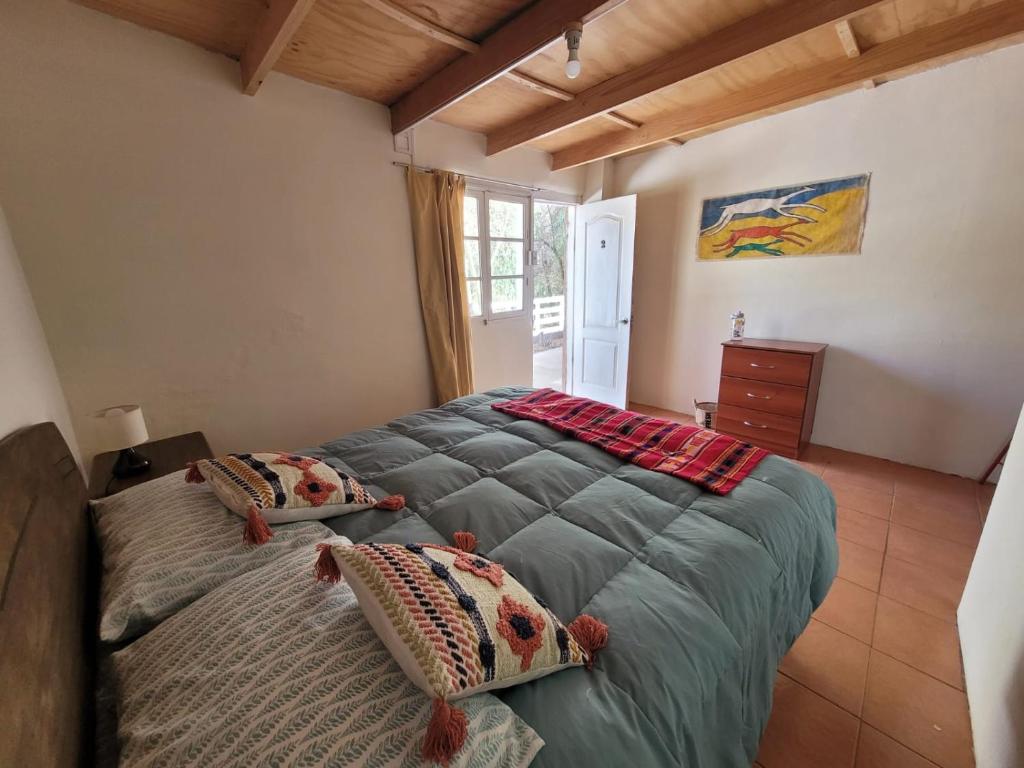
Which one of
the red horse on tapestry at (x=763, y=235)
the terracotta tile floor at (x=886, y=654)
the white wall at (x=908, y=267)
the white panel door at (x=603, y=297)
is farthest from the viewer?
the white panel door at (x=603, y=297)

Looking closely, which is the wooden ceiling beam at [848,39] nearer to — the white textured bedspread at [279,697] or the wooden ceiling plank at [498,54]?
the wooden ceiling plank at [498,54]

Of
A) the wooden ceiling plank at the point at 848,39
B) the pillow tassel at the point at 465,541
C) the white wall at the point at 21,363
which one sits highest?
the wooden ceiling plank at the point at 848,39

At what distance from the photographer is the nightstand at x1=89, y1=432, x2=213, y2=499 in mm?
1539

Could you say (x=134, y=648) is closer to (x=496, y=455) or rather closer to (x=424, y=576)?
(x=424, y=576)

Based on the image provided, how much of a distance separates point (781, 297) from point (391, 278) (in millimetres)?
2950

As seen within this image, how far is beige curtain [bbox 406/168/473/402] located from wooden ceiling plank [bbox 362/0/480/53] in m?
0.95

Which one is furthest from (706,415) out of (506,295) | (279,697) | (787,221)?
(279,697)

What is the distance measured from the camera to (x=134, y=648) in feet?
2.37

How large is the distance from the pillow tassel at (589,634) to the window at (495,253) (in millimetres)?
2775

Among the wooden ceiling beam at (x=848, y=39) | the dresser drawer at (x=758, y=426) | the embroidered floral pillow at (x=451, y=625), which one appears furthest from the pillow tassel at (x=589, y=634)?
the dresser drawer at (x=758, y=426)

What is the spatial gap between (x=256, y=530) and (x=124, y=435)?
1096 mm

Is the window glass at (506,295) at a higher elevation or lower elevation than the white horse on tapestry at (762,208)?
lower

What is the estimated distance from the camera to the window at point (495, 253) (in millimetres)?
3232

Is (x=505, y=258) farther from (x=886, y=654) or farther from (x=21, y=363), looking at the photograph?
(x=886, y=654)
